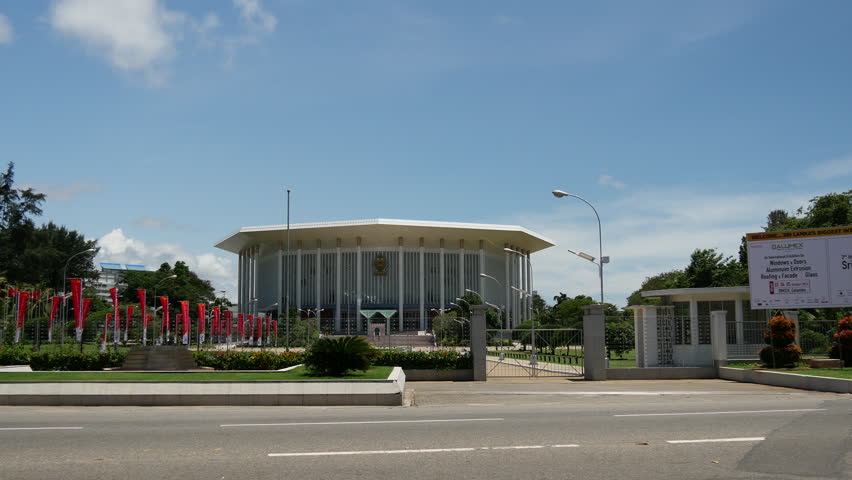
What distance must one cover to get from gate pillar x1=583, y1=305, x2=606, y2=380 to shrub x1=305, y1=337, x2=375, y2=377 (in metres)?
9.55

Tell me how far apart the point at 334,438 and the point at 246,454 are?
165cm

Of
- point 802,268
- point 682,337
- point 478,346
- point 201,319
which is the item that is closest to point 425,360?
point 478,346

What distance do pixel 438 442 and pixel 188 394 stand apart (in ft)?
28.8

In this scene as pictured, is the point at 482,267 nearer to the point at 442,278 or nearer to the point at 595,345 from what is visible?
the point at 442,278

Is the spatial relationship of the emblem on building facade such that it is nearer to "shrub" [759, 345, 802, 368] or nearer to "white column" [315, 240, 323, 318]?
"white column" [315, 240, 323, 318]

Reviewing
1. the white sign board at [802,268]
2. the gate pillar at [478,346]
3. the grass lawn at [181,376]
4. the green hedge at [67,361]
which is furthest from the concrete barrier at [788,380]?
the green hedge at [67,361]

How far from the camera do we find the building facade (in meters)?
90.2

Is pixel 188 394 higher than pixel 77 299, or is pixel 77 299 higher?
pixel 77 299

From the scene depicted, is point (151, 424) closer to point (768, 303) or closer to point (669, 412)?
point (669, 412)

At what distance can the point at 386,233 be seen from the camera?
89.8m

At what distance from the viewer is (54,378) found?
1917cm

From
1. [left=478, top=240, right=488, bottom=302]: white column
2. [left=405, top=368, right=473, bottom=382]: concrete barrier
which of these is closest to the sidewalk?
[left=405, top=368, right=473, bottom=382]: concrete barrier

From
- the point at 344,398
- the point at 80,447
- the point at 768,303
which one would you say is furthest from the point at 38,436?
the point at 768,303

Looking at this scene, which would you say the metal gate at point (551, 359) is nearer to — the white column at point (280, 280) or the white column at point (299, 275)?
the white column at point (299, 275)
